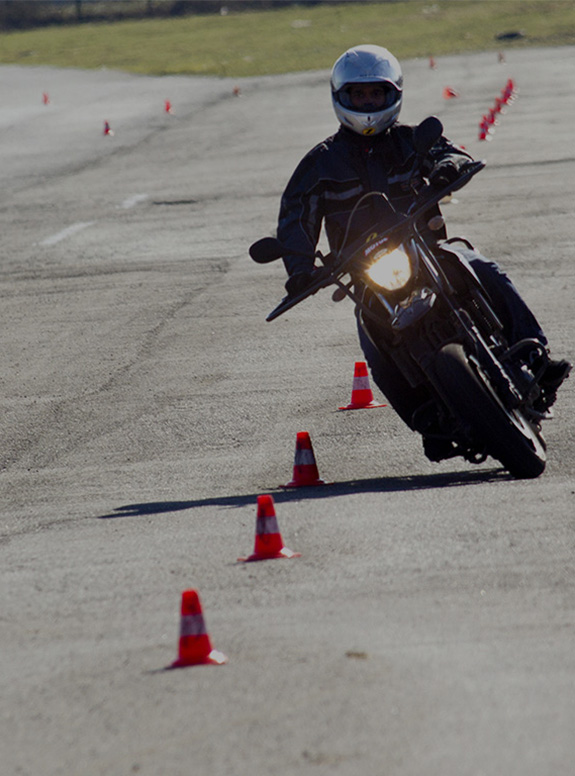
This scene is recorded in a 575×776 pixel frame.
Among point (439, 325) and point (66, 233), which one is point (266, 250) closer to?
point (439, 325)

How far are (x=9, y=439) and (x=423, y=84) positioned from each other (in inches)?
1216

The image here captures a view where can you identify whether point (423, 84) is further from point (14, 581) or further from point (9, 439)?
point (14, 581)

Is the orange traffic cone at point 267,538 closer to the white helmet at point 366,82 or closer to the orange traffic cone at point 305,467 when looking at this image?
the orange traffic cone at point 305,467

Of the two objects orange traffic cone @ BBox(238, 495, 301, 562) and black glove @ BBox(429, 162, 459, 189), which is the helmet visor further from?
orange traffic cone @ BBox(238, 495, 301, 562)

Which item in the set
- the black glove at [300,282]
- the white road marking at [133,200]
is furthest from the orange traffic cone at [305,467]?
the white road marking at [133,200]

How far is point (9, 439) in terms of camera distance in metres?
9.23

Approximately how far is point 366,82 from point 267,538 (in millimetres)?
2740

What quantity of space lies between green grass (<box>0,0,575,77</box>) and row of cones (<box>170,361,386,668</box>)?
39.8 metres

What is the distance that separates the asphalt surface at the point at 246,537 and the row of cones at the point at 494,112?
6835 mm

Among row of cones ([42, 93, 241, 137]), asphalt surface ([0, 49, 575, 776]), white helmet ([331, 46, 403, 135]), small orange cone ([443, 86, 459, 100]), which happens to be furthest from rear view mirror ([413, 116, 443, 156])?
small orange cone ([443, 86, 459, 100])

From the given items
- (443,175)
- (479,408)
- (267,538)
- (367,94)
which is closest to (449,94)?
(367,94)

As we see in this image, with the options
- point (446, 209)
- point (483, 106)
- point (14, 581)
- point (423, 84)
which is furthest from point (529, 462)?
point (423, 84)

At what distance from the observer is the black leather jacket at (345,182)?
7395 millimetres

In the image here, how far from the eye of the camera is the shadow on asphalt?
7152mm
